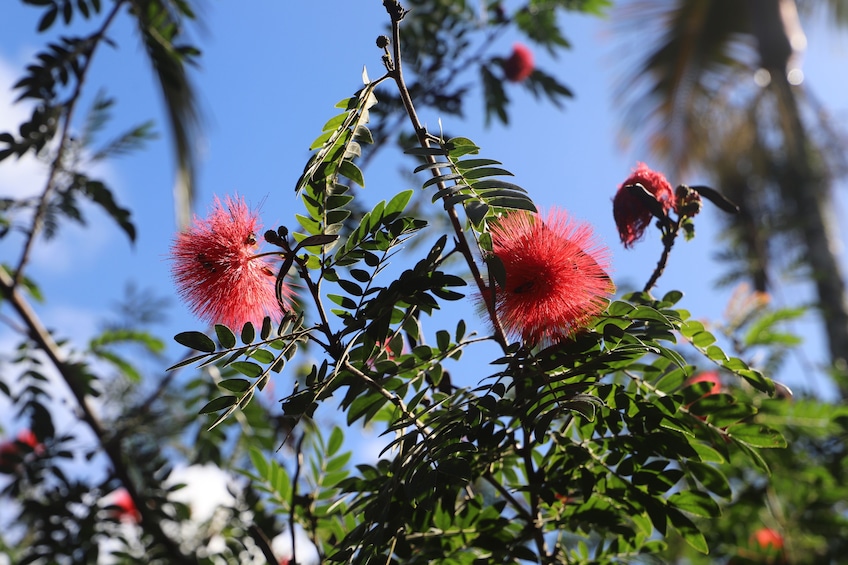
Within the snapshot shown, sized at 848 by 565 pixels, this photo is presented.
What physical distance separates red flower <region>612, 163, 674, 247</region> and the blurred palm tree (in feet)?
17.5

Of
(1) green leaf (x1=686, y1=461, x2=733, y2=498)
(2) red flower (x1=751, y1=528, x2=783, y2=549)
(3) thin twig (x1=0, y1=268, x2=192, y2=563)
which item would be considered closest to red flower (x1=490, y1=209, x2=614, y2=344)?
(1) green leaf (x1=686, y1=461, x2=733, y2=498)

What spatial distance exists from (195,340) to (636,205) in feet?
2.39

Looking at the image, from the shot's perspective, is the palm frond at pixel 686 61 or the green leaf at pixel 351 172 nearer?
the green leaf at pixel 351 172

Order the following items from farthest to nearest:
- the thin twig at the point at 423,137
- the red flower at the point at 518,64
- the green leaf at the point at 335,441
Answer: the red flower at the point at 518,64 < the green leaf at the point at 335,441 < the thin twig at the point at 423,137

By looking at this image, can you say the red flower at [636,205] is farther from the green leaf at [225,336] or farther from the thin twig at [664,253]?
the green leaf at [225,336]

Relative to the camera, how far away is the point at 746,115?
843 centimetres

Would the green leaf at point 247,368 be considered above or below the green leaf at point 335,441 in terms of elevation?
below

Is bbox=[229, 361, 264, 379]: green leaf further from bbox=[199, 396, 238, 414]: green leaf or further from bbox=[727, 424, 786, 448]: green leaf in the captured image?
bbox=[727, 424, 786, 448]: green leaf

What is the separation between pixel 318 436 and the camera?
165 cm

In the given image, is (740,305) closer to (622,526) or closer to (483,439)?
(622,526)

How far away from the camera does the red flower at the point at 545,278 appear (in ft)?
3.76

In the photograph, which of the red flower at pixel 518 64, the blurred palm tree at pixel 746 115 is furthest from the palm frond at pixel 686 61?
the red flower at pixel 518 64

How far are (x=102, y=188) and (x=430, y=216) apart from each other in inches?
49.9

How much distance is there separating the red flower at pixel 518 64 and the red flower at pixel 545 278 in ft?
5.91
